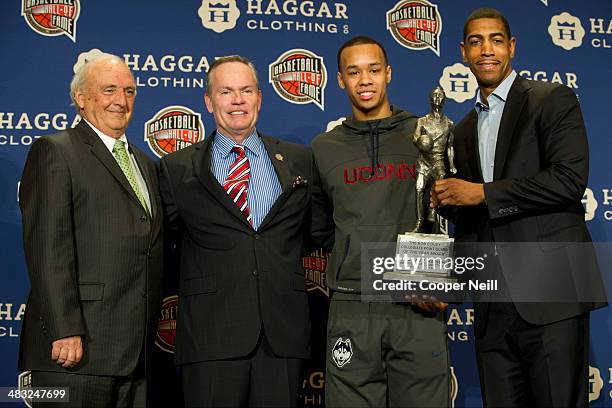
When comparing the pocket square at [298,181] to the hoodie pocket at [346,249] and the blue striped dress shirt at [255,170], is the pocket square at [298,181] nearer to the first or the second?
the blue striped dress shirt at [255,170]

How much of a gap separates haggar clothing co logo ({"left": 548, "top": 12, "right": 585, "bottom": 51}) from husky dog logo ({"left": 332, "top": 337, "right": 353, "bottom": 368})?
2.14m

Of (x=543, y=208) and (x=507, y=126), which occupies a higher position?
(x=507, y=126)

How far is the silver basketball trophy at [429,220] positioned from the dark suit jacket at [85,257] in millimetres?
833

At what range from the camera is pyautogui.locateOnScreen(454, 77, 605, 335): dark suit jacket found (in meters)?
2.10

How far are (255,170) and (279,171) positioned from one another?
0.09 meters

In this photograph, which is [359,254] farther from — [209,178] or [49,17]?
[49,17]

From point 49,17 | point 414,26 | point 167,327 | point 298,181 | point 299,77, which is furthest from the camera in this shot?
point 414,26

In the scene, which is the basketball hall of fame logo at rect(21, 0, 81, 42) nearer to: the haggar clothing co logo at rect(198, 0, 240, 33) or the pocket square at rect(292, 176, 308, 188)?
the haggar clothing co logo at rect(198, 0, 240, 33)

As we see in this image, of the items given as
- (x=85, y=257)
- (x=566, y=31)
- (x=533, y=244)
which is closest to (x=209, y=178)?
(x=85, y=257)

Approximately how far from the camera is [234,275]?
2.22 metres

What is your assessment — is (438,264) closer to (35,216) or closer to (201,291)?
(201,291)

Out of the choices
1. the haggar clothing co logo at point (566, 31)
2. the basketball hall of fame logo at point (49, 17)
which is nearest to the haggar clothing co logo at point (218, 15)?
the basketball hall of fame logo at point (49, 17)

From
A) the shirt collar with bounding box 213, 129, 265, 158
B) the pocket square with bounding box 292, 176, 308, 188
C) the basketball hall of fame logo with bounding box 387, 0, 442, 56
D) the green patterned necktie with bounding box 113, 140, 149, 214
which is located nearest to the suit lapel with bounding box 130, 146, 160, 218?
the green patterned necktie with bounding box 113, 140, 149, 214

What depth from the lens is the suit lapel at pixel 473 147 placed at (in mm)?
2289
